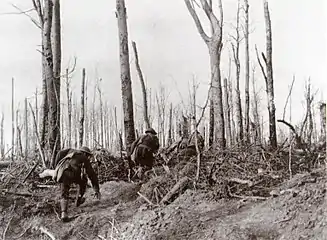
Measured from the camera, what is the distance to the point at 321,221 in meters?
5.88

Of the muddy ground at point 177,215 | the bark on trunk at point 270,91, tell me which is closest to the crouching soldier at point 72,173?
the muddy ground at point 177,215

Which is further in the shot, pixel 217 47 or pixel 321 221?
pixel 217 47

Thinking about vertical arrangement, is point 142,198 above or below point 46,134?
below

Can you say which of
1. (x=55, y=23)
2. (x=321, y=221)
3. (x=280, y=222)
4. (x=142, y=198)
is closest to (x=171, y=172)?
(x=142, y=198)

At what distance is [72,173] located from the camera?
8.98 metres

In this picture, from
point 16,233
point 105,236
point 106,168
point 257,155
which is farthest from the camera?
point 106,168

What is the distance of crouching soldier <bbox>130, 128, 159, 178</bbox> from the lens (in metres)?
11.0

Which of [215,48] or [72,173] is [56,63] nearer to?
[215,48]

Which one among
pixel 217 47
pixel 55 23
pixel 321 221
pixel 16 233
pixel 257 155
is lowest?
pixel 16 233

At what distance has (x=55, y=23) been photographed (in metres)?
13.2

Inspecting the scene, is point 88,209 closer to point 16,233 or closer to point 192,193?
point 16,233

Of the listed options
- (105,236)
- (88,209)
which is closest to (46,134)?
(88,209)

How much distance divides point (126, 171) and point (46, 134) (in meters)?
2.11

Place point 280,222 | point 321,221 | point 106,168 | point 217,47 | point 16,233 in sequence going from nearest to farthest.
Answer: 1. point 321,221
2. point 280,222
3. point 16,233
4. point 106,168
5. point 217,47
